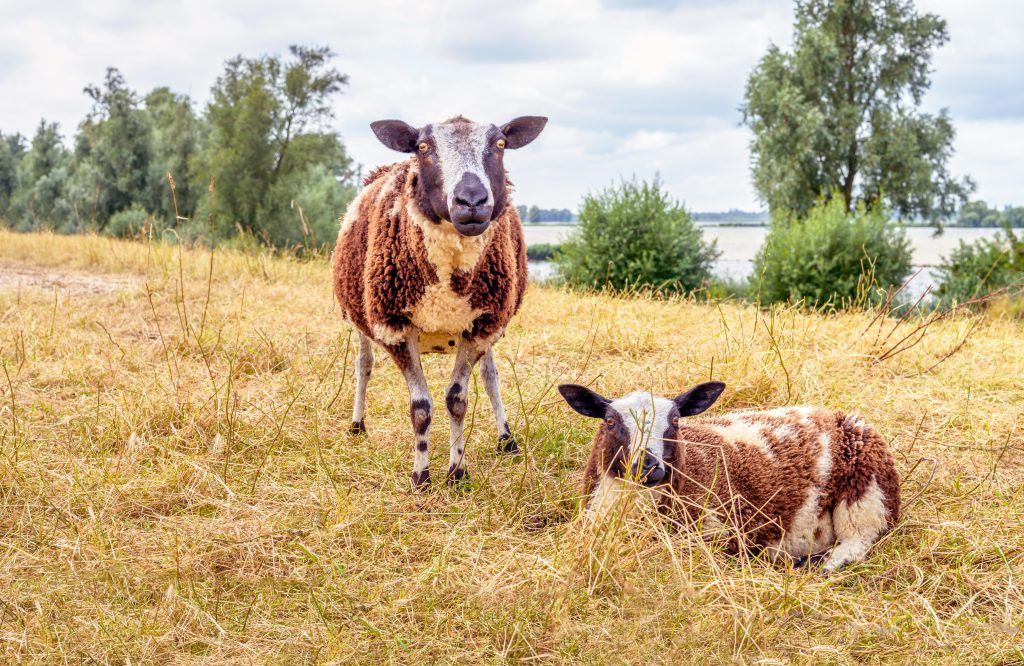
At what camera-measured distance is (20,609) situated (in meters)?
3.54

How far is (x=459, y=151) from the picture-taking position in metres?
4.17

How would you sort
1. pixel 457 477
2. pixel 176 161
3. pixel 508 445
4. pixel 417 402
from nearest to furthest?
pixel 417 402
pixel 457 477
pixel 508 445
pixel 176 161

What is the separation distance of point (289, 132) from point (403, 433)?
25257 millimetres

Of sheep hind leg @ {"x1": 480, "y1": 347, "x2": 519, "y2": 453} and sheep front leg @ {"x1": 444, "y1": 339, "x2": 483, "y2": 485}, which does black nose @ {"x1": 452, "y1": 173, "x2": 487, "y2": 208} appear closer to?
sheep front leg @ {"x1": 444, "y1": 339, "x2": 483, "y2": 485}

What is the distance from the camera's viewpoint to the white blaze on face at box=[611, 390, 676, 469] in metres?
3.79

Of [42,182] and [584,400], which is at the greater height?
[42,182]

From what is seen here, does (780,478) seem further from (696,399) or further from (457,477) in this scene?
(457,477)

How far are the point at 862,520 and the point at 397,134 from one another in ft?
10.6

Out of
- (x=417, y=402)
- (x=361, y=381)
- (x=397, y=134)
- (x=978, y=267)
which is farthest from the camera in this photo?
(x=978, y=267)

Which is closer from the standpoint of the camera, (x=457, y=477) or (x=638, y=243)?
(x=457, y=477)

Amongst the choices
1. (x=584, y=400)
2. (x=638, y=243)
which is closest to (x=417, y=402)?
(x=584, y=400)

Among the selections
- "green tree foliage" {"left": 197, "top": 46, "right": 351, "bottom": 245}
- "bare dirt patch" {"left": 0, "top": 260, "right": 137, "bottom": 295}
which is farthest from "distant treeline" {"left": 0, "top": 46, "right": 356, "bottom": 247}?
"bare dirt patch" {"left": 0, "top": 260, "right": 137, "bottom": 295}

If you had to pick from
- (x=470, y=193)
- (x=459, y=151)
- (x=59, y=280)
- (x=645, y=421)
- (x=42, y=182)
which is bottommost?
(x=645, y=421)

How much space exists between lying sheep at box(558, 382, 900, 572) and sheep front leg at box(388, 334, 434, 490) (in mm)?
1045
